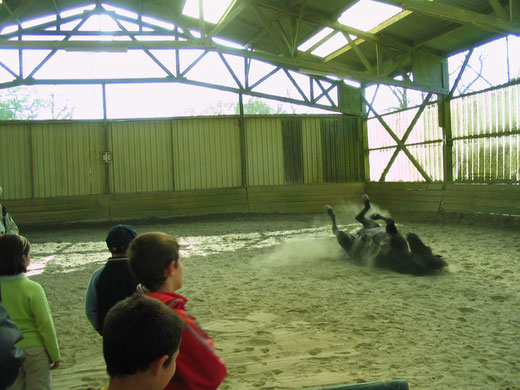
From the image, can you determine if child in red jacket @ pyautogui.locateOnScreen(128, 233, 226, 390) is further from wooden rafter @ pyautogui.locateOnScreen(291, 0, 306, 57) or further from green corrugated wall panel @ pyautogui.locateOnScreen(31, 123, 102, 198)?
green corrugated wall panel @ pyautogui.locateOnScreen(31, 123, 102, 198)

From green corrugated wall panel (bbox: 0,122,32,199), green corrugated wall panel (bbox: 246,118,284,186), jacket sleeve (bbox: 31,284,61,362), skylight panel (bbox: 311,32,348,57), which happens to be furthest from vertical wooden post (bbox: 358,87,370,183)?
jacket sleeve (bbox: 31,284,61,362)

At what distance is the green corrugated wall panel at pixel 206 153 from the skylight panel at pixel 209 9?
3346mm

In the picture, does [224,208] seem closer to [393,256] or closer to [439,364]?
[393,256]

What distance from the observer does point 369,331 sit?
3723 mm

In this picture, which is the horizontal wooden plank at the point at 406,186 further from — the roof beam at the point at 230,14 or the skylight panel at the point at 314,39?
the roof beam at the point at 230,14

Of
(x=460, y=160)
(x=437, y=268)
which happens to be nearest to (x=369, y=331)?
(x=437, y=268)

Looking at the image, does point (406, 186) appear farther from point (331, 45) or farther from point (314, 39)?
point (314, 39)

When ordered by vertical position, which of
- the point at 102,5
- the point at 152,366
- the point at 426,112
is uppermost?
the point at 102,5

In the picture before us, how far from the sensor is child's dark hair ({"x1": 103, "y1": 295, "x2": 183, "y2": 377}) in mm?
1168

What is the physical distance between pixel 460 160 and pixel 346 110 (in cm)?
519

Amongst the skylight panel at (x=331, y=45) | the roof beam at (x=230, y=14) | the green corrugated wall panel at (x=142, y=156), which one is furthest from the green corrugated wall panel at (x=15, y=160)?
the skylight panel at (x=331, y=45)

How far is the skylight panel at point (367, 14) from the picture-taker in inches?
400

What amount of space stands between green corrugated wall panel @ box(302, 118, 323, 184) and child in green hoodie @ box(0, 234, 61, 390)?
13.7 m

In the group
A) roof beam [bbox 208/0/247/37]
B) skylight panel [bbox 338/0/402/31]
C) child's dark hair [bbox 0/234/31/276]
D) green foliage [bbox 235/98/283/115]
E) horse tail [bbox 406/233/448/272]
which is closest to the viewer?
child's dark hair [bbox 0/234/31/276]
